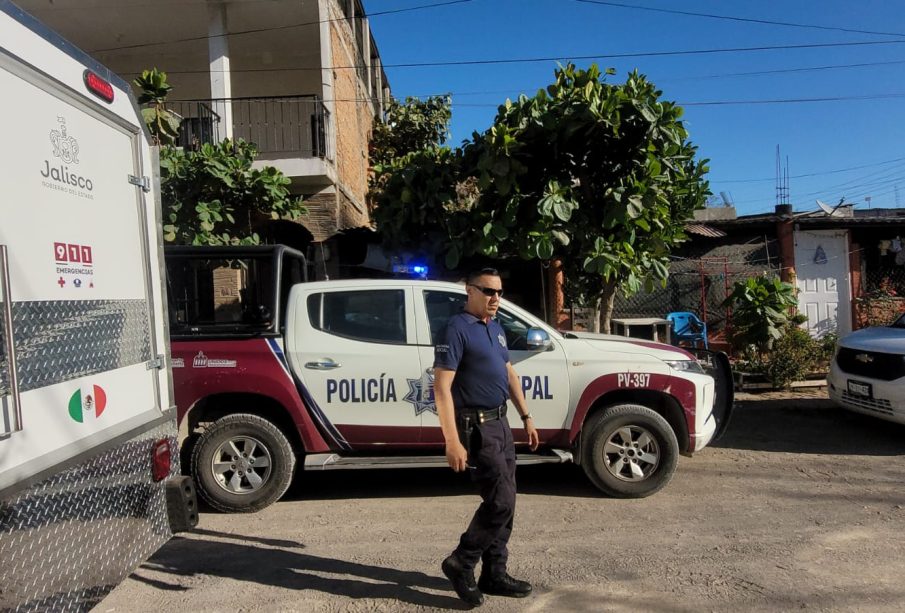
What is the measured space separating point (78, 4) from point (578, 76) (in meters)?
9.00

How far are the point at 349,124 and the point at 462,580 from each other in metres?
11.6

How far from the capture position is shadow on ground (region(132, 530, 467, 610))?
3.69m

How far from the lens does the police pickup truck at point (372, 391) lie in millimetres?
5070

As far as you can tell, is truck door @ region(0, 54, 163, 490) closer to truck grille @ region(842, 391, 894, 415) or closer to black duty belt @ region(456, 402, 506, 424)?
black duty belt @ region(456, 402, 506, 424)

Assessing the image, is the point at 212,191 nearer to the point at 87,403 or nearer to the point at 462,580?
the point at 87,403

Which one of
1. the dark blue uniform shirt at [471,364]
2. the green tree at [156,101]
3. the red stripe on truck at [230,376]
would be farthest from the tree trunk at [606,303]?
the green tree at [156,101]

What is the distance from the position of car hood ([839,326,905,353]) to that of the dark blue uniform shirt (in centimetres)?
548

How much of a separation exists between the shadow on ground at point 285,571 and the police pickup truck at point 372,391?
0.64 metres

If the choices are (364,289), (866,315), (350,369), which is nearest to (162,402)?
(350,369)

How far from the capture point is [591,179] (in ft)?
26.1

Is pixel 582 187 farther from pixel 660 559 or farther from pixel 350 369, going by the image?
pixel 660 559

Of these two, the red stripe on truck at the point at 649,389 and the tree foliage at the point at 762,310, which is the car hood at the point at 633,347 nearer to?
the red stripe on truck at the point at 649,389

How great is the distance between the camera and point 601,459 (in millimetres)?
5168

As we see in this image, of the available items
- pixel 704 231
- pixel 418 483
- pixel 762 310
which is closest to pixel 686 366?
pixel 418 483
